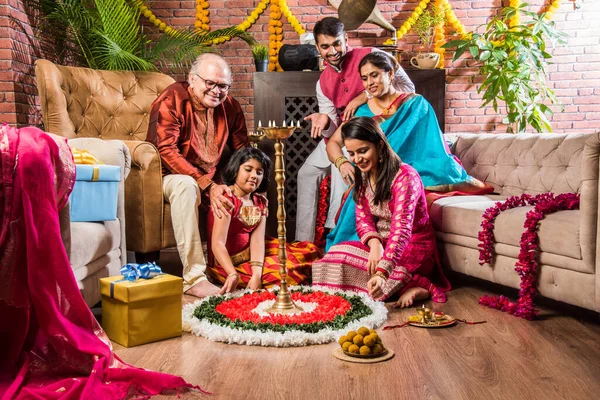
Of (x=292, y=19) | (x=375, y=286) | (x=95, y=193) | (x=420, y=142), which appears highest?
(x=292, y=19)

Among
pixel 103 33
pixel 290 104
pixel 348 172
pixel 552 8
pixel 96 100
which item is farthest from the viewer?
pixel 552 8

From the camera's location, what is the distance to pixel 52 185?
187cm

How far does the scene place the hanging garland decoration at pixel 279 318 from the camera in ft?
7.50

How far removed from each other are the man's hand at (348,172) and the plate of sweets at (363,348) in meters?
1.42

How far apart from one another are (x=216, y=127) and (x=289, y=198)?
52.4 inches

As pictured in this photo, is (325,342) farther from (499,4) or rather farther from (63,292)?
(499,4)

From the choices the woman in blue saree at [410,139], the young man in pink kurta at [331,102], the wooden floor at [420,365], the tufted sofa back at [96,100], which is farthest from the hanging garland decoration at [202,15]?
the wooden floor at [420,365]

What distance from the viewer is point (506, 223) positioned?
2.86 m

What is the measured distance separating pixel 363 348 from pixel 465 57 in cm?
439

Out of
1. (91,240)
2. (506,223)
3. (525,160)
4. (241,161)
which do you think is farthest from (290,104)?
(91,240)

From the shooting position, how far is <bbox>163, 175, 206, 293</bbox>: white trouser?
10.3 feet

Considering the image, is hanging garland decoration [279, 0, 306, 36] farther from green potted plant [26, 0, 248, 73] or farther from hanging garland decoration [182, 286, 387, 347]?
hanging garland decoration [182, 286, 387, 347]

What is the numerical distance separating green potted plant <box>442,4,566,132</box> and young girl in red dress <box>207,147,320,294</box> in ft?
9.16

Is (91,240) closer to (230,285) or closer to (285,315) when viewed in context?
(230,285)
